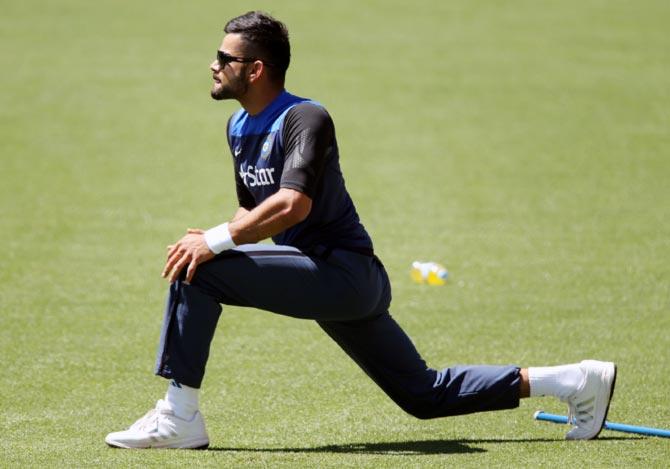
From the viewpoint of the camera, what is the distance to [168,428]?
19.0 ft

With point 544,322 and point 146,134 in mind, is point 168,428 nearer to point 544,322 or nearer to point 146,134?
point 544,322

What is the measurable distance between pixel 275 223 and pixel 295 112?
557mm

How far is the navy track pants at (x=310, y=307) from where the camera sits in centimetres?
566

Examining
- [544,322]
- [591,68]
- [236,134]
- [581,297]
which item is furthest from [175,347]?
[591,68]

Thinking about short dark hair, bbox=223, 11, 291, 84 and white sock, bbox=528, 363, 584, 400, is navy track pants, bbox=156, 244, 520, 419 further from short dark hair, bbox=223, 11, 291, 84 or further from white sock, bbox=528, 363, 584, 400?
short dark hair, bbox=223, 11, 291, 84

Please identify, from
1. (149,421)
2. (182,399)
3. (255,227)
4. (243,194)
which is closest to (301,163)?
(255,227)

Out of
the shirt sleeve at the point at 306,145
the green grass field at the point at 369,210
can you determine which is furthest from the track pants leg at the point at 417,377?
the shirt sleeve at the point at 306,145

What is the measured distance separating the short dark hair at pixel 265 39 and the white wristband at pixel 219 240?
83cm

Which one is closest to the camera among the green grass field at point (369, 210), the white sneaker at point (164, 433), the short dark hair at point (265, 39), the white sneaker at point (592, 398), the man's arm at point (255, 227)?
the man's arm at point (255, 227)

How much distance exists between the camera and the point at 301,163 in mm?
5609

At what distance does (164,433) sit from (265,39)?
1905 mm

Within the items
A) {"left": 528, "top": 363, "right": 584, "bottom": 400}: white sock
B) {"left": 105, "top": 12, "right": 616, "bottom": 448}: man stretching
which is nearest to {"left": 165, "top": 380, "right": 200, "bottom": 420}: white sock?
{"left": 105, "top": 12, "right": 616, "bottom": 448}: man stretching

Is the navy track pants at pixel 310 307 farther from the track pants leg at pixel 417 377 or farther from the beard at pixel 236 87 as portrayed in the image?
the beard at pixel 236 87

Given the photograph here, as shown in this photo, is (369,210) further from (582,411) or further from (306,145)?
(306,145)
